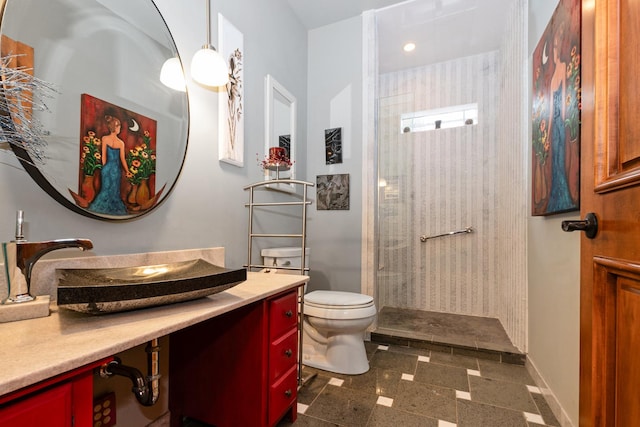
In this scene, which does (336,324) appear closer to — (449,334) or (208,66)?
(449,334)

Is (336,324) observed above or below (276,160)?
below

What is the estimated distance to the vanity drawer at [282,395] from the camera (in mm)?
1211

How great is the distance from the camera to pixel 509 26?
92.9 inches

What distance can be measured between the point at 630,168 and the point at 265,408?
1.37m

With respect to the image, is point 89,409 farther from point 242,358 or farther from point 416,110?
point 416,110

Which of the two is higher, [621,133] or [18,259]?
[621,133]

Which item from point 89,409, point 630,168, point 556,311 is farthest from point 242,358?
point 556,311

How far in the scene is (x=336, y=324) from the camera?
5.98 feet

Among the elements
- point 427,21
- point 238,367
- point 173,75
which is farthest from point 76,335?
point 427,21

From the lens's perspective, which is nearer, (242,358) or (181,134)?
(242,358)

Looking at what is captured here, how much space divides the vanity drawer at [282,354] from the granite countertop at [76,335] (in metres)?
0.35

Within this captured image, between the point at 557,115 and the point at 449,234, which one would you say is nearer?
the point at 557,115

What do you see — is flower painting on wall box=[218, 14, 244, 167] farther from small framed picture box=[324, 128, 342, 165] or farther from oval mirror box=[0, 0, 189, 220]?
small framed picture box=[324, 128, 342, 165]

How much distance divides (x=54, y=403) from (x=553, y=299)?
6.44 feet
